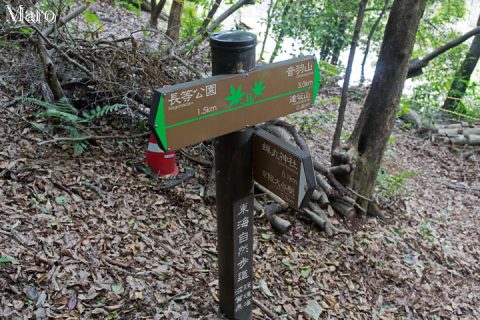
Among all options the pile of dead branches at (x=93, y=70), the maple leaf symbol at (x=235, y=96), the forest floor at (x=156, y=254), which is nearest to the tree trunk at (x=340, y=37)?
the forest floor at (x=156, y=254)

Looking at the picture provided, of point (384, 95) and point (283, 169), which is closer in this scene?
point (283, 169)

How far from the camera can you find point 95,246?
394 cm

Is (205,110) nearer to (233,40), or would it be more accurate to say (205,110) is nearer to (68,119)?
(233,40)

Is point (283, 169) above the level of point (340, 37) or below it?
above

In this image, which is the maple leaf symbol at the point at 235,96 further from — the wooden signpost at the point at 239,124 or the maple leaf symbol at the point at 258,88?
the maple leaf symbol at the point at 258,88

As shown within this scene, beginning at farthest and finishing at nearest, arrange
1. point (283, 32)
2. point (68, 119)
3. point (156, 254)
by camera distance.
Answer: point (283, 32)
point (68, 119)
point (156, 254)

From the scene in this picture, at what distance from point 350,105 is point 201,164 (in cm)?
644

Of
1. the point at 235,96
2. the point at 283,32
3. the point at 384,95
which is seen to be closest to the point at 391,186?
the point at 384,95

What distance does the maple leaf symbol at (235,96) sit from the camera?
277 cm

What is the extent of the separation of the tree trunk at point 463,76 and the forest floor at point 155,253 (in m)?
7.05

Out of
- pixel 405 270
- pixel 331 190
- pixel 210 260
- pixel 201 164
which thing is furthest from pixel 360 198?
pixel 210 260

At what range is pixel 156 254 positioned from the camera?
414 cm

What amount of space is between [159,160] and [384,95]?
297 cm

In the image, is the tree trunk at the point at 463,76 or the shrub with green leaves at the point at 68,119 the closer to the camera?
the shrub with green leaves at the point at 68,119
